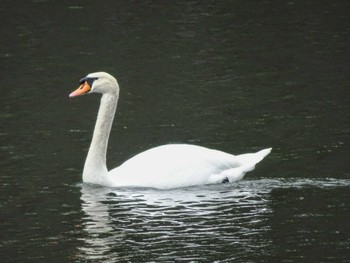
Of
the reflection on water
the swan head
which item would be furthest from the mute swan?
the reflection on water

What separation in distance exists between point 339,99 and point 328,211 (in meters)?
5.40

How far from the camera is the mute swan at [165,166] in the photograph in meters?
15.1

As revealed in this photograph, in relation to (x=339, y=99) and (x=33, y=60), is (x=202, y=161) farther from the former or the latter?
A: (x=33, y=60)

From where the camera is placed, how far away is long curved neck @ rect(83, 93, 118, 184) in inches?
599

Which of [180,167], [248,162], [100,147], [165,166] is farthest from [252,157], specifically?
[100,147]

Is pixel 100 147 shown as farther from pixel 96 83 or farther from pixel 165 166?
pixel 165 166

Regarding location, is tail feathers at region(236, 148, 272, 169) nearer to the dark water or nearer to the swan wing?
the swan wing

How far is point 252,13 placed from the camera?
25859mm

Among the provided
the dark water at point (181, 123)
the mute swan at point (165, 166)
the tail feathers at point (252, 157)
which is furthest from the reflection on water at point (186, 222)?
the tail feathers at point (252, 157)

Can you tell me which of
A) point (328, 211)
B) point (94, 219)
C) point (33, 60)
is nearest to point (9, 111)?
point (33, 60)

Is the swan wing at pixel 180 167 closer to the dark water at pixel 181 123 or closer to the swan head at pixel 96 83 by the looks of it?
the dark water at pixel 181 123

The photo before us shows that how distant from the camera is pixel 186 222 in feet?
44.2

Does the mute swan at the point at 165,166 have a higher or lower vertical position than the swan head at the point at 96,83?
lower

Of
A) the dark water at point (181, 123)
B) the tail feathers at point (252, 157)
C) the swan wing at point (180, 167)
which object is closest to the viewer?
the dark water at point (181, 123)
